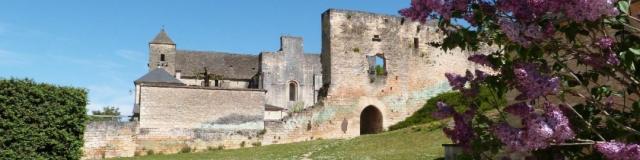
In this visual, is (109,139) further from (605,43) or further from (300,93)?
(605,43)

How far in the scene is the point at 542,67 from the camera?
10.8 feet

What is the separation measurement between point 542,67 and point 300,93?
3995 cm

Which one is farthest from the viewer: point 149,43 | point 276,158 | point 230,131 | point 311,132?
point 149,43

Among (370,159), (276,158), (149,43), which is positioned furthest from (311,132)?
(149,43)

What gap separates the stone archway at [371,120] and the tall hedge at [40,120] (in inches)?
722

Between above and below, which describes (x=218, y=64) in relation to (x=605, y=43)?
above

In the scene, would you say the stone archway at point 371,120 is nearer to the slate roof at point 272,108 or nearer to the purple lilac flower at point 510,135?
the slate roof at point 272,108

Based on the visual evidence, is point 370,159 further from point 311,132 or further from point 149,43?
point 149,43

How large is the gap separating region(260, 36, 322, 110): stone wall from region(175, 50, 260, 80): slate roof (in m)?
4.09

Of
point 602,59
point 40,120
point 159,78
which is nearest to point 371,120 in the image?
point 159,78

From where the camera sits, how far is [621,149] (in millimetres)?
2842

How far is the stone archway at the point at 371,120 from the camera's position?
32312 millimetres

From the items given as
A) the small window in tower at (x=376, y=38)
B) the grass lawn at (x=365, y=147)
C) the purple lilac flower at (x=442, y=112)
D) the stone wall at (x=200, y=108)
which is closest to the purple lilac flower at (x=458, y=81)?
the purple lilac flower at (x=442, y=112)

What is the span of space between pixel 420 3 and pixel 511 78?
59cm
